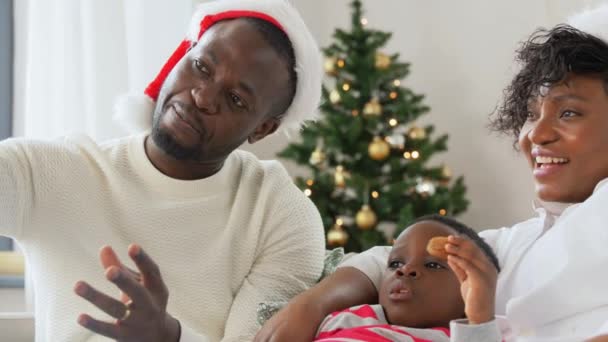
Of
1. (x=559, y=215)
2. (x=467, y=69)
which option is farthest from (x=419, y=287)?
(x=467, y=69)

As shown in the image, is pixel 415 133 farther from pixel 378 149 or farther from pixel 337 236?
pixel 337 236

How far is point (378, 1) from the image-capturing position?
4223 mm

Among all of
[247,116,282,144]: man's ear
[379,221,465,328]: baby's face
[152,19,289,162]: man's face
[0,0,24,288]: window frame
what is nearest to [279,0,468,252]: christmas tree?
[0,0,24,288]: window frame

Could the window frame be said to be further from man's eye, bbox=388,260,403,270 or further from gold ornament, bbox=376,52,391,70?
man's eye, bbox=388,260,403,270

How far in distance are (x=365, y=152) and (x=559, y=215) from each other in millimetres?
1860

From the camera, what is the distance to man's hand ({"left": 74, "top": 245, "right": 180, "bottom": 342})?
4.12ft

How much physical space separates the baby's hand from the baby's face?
1.15ft

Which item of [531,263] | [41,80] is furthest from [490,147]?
[531,263]

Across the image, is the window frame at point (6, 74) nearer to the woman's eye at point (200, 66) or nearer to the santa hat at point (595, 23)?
the woman's eye at point (200, 66)

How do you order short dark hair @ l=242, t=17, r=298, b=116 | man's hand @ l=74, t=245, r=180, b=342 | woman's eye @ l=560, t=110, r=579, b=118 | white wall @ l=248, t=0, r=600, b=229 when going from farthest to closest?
white wall @ l=248, t=0, r=600, b=229, short dark hair @ l=242, t=17, r=298, b=116, woman's eye @ l=560, t=110, r=579, b=118, man's hand @ l=74, t=245, r=180, b=342

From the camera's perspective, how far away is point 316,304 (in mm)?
1716

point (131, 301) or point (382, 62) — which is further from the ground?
point (382, 62)

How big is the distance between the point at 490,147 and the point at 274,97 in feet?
7.66

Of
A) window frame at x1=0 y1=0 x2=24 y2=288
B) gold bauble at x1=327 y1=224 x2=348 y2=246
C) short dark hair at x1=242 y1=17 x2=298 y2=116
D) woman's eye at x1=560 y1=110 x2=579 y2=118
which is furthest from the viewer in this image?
gold bauble at x1=327 y1=224 x2=348 y2=246
